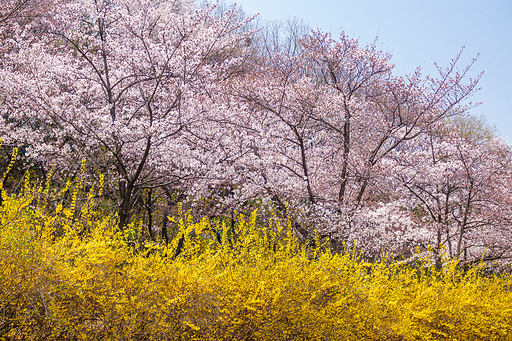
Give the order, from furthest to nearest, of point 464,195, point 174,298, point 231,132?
point 464,195
point 231,132
point 174,298

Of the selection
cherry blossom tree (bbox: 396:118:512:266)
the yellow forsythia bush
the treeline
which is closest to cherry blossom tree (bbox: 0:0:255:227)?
the treeline

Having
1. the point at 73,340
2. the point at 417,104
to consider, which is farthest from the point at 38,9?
the point at 73,340

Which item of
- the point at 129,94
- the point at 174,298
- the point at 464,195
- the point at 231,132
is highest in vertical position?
the point at 129,94

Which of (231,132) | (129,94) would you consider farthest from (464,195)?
(129,94)

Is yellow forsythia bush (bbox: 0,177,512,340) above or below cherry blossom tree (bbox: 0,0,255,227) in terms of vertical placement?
below

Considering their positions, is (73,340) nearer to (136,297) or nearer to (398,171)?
(136,297)

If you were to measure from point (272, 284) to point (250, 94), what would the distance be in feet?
18.3

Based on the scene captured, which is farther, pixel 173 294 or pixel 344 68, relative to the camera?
pixel 344 68

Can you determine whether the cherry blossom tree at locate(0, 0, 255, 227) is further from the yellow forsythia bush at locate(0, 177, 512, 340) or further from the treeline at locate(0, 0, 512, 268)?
the yellow forsythia bush at locate(0, 177, 512, 340)

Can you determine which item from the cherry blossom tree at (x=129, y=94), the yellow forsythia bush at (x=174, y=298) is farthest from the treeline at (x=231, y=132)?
the yellow forsythia bush at (x=174, y=298)

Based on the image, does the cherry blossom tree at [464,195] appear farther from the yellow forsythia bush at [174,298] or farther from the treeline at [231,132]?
the yellow forsythia bush at [174,298]

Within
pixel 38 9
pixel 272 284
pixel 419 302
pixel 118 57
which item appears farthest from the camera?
pixel 38 9

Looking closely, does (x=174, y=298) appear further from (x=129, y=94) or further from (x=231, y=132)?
(x=129, y=94)

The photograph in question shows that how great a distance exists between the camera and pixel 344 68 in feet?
28.9
